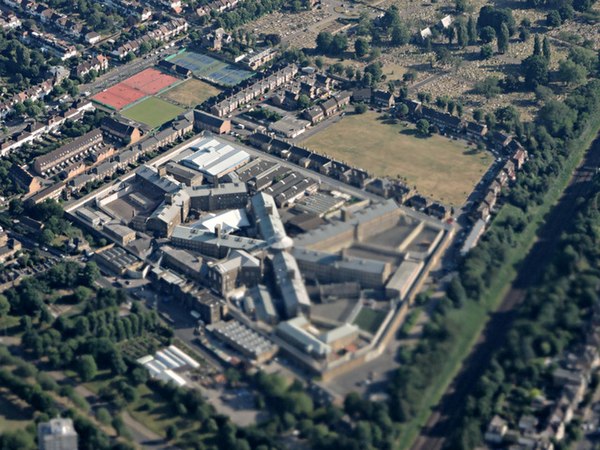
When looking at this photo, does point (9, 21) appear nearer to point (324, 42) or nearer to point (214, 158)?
point (324, 42)

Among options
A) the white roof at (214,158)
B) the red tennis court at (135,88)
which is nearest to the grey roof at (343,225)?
the white roof at (214,158)

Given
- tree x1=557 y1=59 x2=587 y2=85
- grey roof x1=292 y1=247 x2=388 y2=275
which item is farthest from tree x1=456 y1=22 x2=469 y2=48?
grey roof x1=292 y1=247 x2=388 y2=275

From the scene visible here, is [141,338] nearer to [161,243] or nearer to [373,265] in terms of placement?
[161,243]

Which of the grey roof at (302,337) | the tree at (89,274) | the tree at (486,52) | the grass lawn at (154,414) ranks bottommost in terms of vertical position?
the grass lawn at (154,414)

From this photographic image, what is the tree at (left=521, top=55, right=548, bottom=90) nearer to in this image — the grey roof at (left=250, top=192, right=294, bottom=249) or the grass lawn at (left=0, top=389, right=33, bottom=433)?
the grey roof at (left=250, top=192, right=294, bottom=249)

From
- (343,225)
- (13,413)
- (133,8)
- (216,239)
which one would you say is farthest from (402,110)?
(13,413)

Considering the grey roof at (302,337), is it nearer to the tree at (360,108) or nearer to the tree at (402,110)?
the tree at (402,110)
